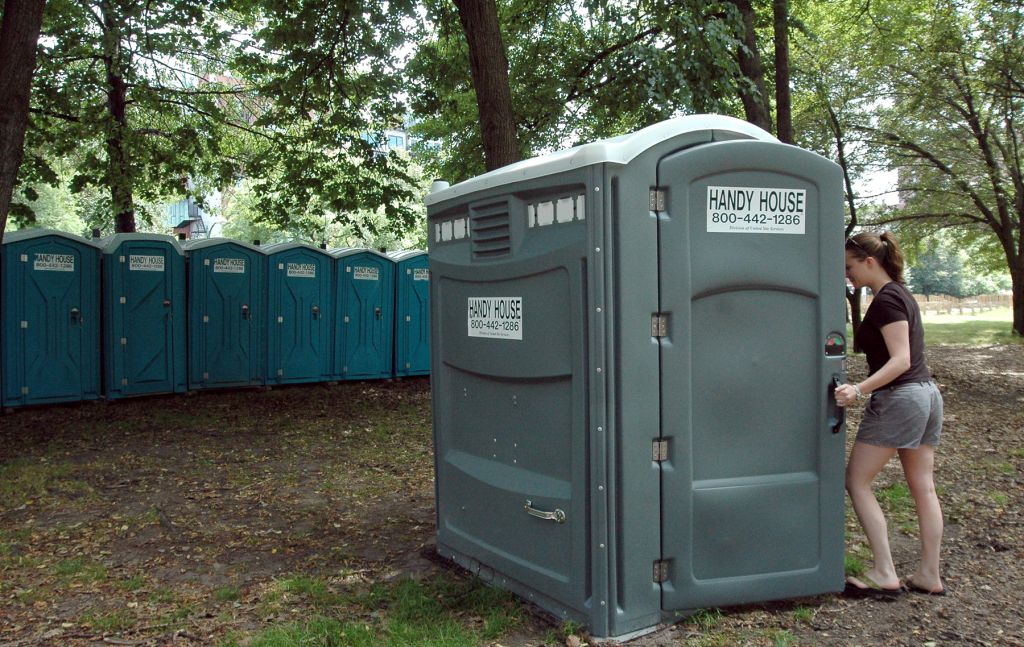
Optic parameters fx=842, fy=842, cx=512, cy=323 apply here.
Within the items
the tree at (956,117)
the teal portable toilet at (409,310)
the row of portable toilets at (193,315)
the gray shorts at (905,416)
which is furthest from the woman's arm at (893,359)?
the tree at (956,117)

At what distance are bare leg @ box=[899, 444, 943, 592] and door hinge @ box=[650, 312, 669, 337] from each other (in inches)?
49.7

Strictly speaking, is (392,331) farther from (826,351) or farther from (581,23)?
(826,351)

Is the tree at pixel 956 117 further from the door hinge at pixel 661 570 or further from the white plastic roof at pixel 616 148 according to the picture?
the door hinge at pixel 661 570

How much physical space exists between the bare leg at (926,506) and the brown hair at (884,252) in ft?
2.48

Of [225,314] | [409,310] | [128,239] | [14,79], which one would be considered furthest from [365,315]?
[14,79]

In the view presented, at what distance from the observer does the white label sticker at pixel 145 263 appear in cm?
1013

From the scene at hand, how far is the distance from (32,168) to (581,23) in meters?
7.69

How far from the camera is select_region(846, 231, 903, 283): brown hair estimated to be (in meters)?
3.62

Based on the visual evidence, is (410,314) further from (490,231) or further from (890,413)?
(890,413)

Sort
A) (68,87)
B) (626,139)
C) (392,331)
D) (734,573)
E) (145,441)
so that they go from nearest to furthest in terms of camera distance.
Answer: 1. (626,139)
2. (734,573)
3. (145,441)
4. (68,87)
5. (392,331)

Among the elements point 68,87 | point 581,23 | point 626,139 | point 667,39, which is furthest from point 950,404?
point 68,87

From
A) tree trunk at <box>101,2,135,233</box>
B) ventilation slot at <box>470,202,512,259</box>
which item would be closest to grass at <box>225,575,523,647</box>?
ventilation slot at <box>470,202,512,259</box>

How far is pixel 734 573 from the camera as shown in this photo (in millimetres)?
3400

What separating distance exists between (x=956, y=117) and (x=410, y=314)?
14073mm
